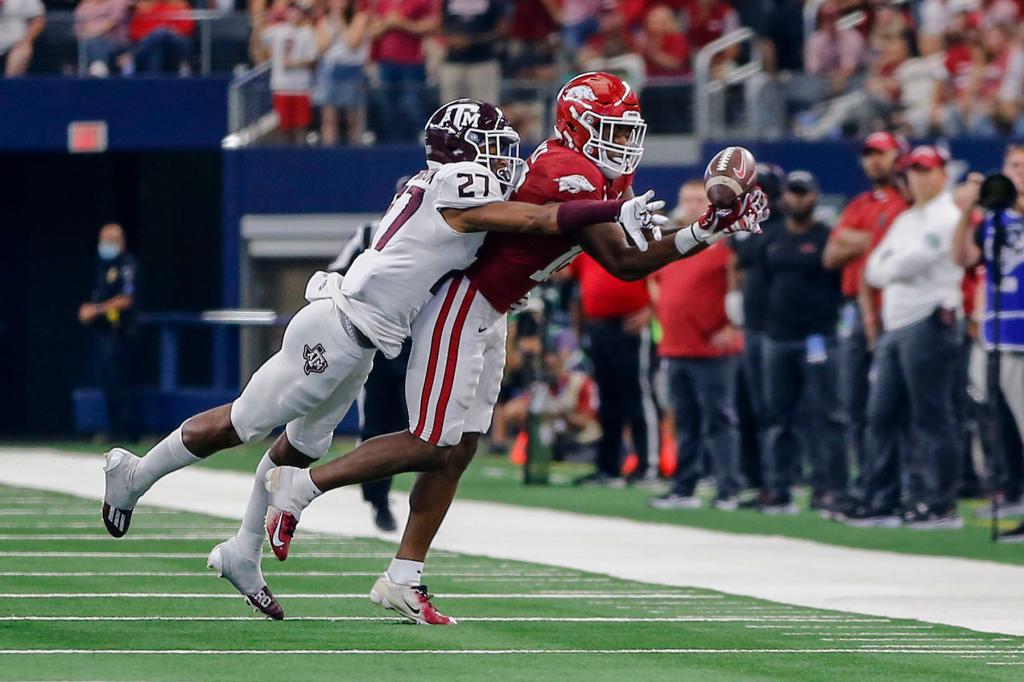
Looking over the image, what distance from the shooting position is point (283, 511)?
731cm

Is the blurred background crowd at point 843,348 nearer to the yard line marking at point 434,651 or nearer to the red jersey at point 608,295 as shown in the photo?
the red jersey at point 608,295

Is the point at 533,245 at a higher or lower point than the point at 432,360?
higher

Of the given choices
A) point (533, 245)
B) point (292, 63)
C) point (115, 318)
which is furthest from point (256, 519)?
point (292, 63)

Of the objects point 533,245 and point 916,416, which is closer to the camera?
point 533,245

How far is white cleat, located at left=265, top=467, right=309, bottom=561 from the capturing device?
729 centimetres

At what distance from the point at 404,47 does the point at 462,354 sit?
12947 mm

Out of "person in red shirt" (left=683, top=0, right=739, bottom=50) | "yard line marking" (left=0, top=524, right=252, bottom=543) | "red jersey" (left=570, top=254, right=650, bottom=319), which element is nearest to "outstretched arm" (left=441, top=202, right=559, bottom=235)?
"yard line marking" (left=0, top=524, right=252, bottom=543)

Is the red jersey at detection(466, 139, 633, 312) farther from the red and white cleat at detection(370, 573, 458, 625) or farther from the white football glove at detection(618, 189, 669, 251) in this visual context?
the red and white cleat at detection(370, 573, 458, 625)

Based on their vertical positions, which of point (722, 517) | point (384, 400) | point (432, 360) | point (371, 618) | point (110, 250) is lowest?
point (722, 517)

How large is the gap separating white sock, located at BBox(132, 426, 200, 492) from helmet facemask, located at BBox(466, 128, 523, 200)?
1.42m

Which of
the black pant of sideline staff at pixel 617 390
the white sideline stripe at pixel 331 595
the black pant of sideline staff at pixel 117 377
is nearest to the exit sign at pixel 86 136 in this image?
the black pant of sideline staff at pixel 117 377

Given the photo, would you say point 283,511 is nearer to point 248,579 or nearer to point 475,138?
point 248,579

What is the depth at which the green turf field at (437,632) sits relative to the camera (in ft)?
20.4

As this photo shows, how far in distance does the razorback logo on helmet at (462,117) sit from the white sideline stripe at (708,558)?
7.84 feet
